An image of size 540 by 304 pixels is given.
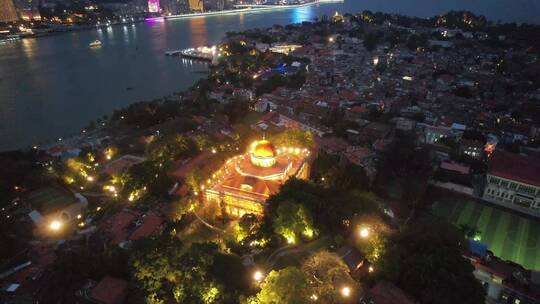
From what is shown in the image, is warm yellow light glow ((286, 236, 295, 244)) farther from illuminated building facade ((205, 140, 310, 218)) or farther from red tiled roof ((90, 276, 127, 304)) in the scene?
red tiled roof ((90, 276, 127, 304))

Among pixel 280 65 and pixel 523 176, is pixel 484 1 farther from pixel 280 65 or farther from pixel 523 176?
pixel 523 176

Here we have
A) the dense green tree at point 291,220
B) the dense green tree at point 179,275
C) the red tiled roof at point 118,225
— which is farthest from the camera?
the red tiled roof at point 118,225

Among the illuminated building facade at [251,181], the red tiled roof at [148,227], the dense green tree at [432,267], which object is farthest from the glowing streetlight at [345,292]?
the red tiled roof at [148,227]

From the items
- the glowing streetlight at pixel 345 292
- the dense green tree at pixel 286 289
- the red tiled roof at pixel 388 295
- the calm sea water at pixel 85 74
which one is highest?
the dense green tree at pixel 286 289

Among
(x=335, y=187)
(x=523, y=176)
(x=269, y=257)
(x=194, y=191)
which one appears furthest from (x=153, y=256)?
(x=523, y=176)

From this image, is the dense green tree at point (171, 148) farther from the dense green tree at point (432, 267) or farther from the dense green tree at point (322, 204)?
the dense green tree at point (432, 267)

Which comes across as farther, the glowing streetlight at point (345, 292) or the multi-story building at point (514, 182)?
the multi-story building at point (514, 182)

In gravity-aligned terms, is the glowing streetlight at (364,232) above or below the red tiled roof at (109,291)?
above
